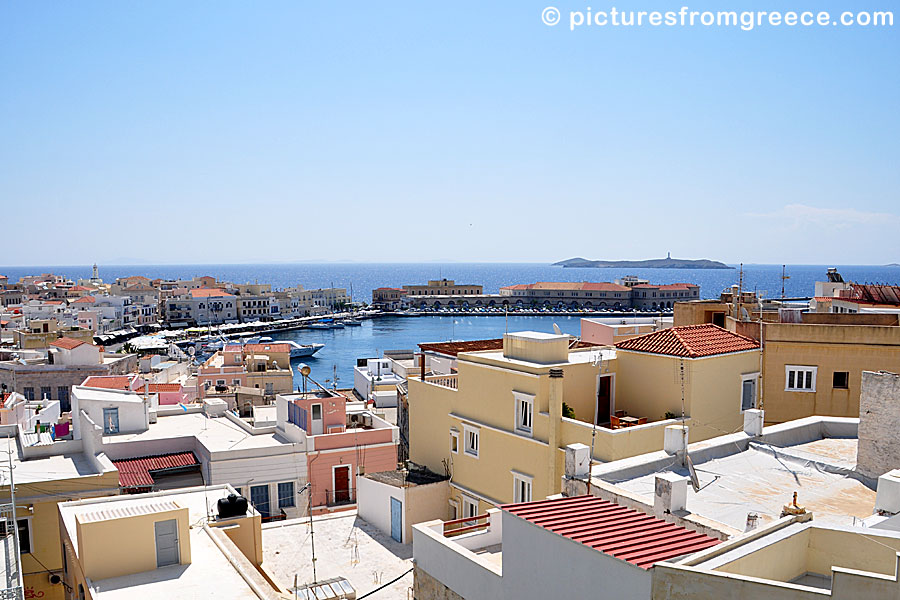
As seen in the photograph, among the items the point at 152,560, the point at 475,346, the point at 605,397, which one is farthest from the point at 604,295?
the point at 152,560

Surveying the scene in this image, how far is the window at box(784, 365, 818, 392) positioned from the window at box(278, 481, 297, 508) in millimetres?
12619

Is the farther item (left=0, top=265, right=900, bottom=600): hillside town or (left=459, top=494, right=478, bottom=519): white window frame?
(left=459, top=494, right=478, bottom=519): white window frame

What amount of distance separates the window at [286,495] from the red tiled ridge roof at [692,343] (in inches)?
367

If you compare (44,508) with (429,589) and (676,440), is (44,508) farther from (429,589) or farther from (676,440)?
(676,440)

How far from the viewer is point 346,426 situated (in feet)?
64.1

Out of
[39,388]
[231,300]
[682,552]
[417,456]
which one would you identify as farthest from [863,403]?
[231,300]

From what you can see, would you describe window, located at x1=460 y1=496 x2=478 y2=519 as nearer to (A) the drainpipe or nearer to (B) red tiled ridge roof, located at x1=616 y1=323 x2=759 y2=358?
(A) the drainpipe

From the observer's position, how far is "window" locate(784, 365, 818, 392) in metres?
15.6

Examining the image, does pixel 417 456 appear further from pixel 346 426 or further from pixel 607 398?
pixel 607 398

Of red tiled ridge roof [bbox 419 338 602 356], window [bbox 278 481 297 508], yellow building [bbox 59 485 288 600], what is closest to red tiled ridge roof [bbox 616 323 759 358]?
red tiled ridge roof [bbox 419 338 602 356]

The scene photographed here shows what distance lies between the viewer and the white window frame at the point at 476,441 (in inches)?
582

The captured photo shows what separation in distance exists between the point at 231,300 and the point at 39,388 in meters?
73.7

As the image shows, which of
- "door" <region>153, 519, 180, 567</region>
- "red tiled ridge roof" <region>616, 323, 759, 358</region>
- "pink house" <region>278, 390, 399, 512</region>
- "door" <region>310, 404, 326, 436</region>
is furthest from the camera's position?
"door" <region>310, 404, 326, 436</region>

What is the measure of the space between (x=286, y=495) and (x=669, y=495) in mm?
12722
